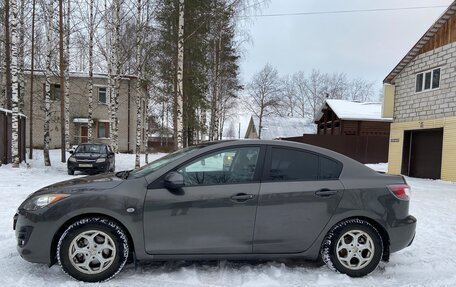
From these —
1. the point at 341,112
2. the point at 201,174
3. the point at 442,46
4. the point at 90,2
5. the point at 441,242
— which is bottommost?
the point at 441,242

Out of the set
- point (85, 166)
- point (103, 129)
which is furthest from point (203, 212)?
point (103, 129)

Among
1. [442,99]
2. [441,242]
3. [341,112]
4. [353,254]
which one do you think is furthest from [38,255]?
[341,112]

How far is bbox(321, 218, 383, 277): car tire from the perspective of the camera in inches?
158

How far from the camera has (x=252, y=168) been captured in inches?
158

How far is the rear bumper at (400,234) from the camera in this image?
4.11m

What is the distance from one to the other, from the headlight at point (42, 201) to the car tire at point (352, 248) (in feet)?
9.57

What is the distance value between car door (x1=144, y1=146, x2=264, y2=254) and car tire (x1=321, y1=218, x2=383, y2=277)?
3.12 feet

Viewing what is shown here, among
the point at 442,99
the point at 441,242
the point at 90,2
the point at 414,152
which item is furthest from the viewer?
the point at 90,2

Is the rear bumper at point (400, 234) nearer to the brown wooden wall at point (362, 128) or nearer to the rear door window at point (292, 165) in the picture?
the rear door window at point (292, 165)

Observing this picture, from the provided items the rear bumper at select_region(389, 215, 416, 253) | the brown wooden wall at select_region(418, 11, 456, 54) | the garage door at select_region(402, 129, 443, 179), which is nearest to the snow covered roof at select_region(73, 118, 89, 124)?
the garage door at select_region(402, 129, 443, 179)

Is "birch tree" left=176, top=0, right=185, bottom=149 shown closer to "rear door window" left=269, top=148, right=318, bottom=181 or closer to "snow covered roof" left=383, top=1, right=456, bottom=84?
"rear door window" left=269, top=148, right=318, bottom=181

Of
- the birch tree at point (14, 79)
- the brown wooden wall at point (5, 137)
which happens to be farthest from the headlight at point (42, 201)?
the brown wooden wall at point (5, 137)

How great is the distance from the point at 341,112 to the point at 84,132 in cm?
2148

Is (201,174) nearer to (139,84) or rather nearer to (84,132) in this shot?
(139,84)
